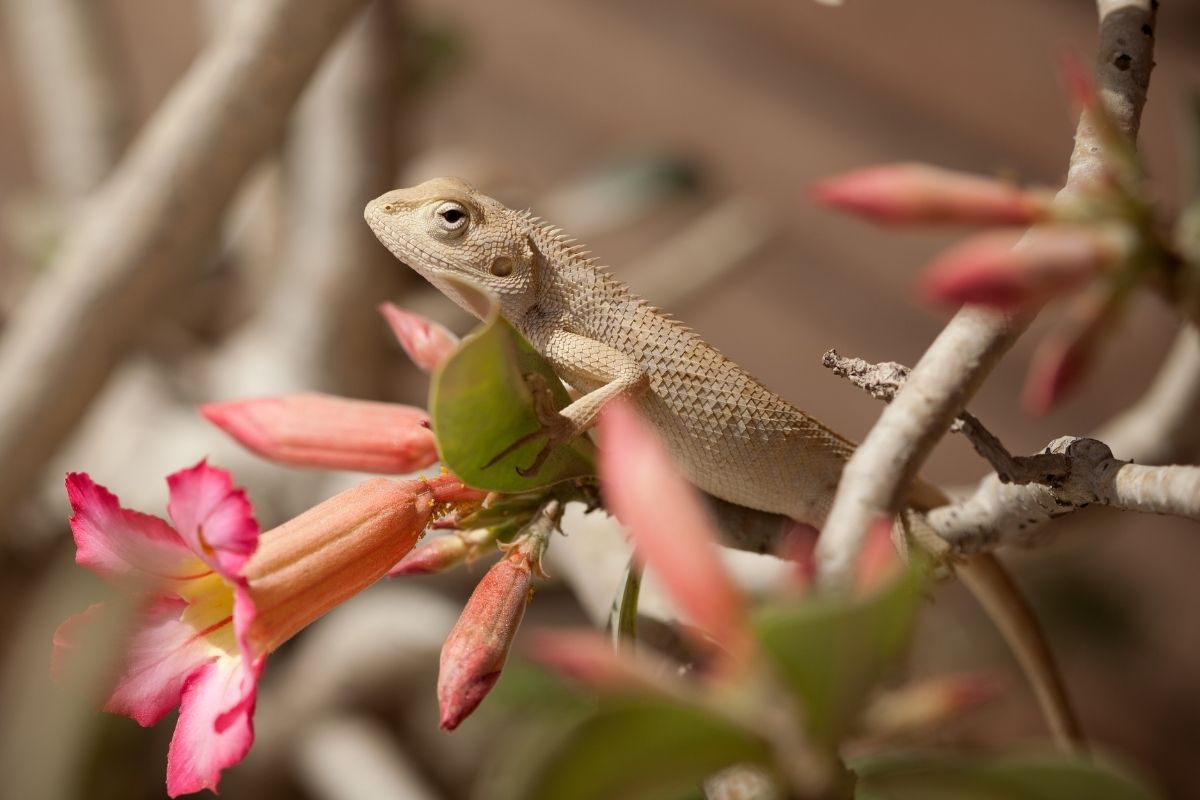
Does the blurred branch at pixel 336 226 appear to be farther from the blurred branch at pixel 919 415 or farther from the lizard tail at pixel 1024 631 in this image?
the blurred branch at pixel 919 415

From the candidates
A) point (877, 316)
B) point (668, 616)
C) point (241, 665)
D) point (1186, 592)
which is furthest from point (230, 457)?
point (1186, 592)

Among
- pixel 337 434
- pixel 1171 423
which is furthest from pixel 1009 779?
pixel 1171 423

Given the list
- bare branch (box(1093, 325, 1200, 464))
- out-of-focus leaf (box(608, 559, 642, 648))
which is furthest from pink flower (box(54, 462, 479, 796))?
bare branch (box(1093, 325, 1200, 464))

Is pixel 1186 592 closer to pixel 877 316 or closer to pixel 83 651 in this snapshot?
pixel 877 316

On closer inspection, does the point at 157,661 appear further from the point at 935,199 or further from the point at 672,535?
the point at 935,199

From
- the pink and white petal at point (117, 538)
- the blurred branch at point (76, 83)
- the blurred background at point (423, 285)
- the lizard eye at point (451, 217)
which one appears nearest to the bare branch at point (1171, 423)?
the blurred background at point (423, 285)

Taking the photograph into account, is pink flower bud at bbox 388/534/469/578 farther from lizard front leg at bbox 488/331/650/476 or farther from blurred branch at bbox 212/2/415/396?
blurred branch at bbox 212/2/415/396
